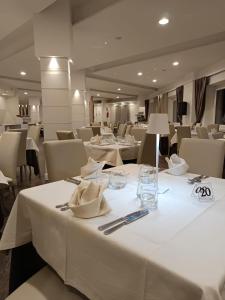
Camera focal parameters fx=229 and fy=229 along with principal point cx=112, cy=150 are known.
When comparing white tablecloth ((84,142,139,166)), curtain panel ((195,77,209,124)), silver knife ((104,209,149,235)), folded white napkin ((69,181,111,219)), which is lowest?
white tablecloth ((84,142,139,166))

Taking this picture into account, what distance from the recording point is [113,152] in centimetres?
330

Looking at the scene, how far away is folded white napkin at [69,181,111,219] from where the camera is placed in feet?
3.17

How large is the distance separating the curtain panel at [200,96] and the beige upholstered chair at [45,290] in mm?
8313

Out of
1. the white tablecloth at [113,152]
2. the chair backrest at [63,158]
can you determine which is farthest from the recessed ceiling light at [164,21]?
the chair backrest at [63,158]

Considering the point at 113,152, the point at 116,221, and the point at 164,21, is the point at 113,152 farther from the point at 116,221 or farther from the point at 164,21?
the point at 164,21

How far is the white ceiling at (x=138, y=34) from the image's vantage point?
381cm

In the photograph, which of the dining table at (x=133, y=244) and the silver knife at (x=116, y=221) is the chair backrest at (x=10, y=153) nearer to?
the dining table at (x=133, y=244)

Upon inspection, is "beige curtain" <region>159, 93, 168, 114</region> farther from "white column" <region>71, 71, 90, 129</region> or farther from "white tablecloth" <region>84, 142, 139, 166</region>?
"white tablecloth" <region>84, 142, 139, 166</region>

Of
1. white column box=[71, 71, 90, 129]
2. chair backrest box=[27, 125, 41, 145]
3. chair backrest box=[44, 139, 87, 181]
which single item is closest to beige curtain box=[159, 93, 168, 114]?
white column box=[71, 71, 90, 129]

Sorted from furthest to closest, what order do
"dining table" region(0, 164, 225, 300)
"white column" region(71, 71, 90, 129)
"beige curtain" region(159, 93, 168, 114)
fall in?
"beige curtain" region(159, 93, 168, 114) → "white column" region(71, 71, 90, 129) → "dining table" region(0, 164, 225, 300)

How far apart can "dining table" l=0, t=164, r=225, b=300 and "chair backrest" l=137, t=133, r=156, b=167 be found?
7.01 ft

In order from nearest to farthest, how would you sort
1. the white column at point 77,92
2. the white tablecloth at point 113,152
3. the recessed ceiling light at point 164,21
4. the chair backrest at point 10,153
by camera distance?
the chair backrest at point 10,153 → the white tablecloth at point 113,152 → the recessed ceiling light at point 164,21 → the white column at point 77,92

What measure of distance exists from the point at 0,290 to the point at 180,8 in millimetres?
4451

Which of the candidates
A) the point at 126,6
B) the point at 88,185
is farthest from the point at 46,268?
the point at 126,6
